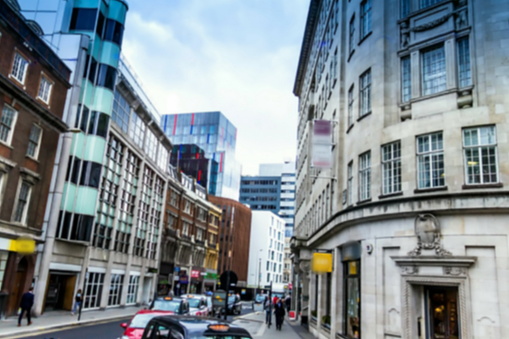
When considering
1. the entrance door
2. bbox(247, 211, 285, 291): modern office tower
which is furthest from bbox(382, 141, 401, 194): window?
bbox(247, 211, 285, 291): modern office tower

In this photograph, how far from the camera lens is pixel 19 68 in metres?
24.9

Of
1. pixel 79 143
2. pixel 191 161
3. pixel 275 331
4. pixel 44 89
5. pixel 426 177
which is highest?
pixel 191 161

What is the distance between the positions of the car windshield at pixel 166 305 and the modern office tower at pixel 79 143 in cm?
1510

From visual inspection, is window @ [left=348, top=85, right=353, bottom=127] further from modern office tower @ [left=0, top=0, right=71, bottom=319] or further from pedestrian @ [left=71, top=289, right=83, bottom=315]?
pedestrian @ [left=71, top=289, right=83, bottom=315]

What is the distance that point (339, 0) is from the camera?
85.1 feet

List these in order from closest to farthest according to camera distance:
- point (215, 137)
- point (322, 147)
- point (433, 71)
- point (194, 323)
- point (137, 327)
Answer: point (194, 323)
point (137, 327)
point (433, 71)
point (322, 147)
point (215, 137)

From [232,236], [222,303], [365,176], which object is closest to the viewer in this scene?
[365,176]

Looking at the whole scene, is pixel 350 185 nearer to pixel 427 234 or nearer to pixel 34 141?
pixel 427 234

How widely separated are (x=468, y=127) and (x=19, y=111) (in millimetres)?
22842

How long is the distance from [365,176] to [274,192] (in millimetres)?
137045

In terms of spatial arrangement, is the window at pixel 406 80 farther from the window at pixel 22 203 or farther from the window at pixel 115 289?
the window at pixel 115 289

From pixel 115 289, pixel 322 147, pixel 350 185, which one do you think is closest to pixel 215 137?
pixel 115 289

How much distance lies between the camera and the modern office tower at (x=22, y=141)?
2358 centimetres

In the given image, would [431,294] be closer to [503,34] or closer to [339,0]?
[503,34]
